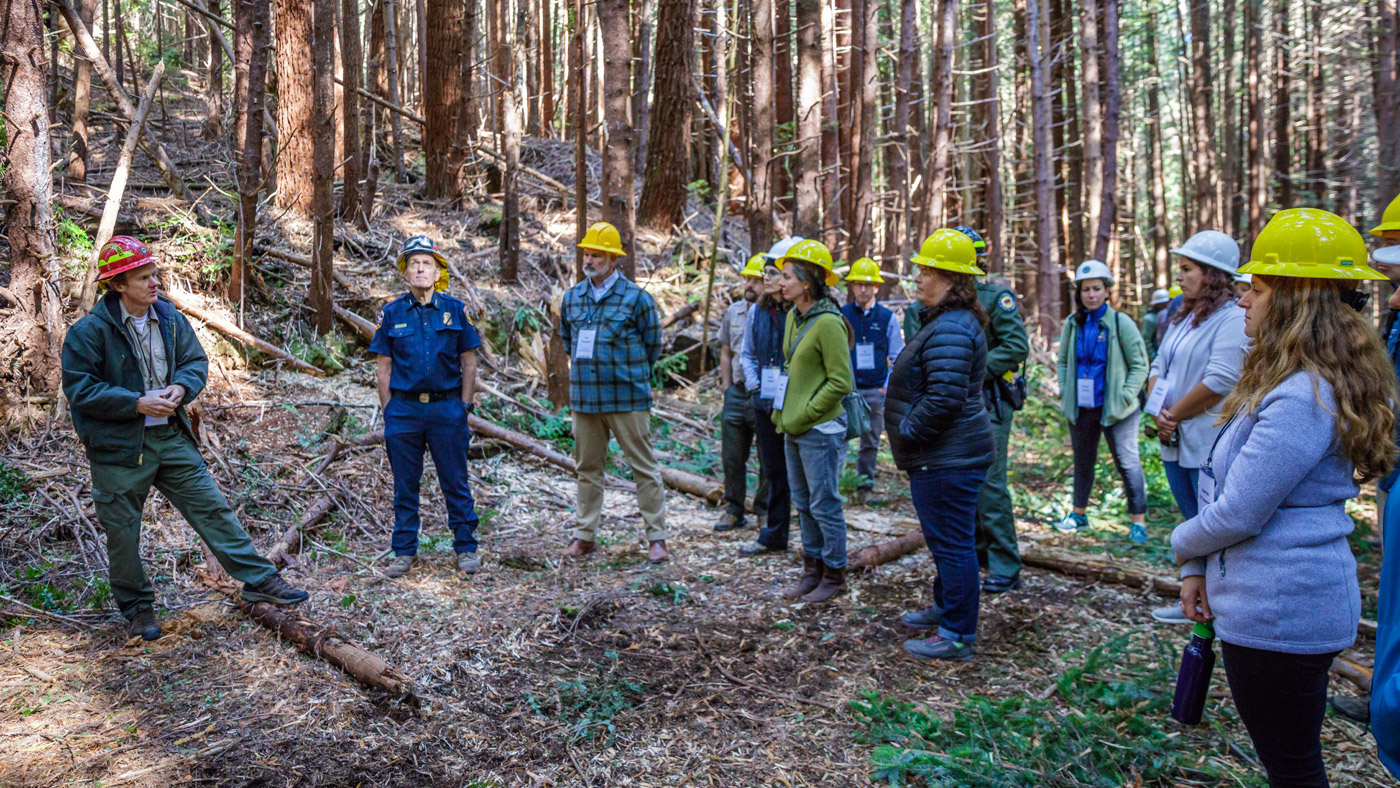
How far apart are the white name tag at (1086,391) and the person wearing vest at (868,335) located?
5.27 feet

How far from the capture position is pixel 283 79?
10062 mm

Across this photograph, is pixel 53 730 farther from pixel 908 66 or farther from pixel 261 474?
pixel 908 66

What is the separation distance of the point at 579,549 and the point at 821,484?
1.95m

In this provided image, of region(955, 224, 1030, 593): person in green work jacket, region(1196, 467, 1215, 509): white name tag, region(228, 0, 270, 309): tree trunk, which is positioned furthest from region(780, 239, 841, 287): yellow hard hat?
region(228, 0, 270, 309): tree trunk

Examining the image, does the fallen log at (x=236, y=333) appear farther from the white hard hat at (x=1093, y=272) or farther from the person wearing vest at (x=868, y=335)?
the white hard hat at (x=1093, y=272)

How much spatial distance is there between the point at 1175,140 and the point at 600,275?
46542 millimetres

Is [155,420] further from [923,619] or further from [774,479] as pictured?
[923,619]

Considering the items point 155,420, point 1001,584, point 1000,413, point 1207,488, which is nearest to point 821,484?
point 1000,413

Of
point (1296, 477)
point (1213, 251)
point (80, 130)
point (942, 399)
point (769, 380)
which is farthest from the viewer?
point (80, 130)

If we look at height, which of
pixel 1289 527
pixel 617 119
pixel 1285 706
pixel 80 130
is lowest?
pixel 1285 706

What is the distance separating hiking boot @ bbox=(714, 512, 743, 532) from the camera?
22.7 feet

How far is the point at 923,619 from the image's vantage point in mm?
4789

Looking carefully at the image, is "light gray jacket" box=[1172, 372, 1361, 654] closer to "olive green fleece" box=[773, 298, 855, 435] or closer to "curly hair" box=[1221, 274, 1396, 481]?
"curly hair" box=[1221, 274, 1396, 481]

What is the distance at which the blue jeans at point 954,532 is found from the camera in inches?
170
